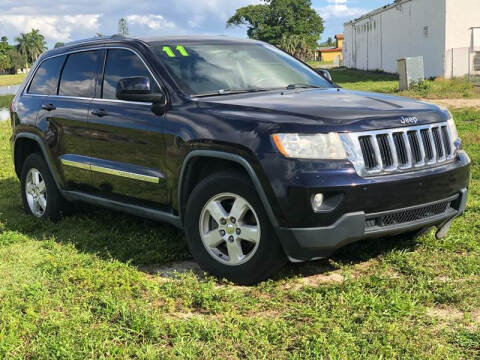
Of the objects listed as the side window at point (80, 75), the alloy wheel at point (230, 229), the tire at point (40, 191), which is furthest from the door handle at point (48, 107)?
the alloy wheel at point (230, 229)

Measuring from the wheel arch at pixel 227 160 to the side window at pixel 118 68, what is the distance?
3.41 ft

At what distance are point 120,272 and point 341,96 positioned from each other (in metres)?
2.13

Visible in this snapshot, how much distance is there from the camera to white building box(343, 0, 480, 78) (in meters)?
26.9

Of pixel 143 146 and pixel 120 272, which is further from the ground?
pixel 143 146

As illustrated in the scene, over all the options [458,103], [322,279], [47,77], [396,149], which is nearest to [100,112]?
[47,77]

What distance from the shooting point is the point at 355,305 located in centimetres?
402

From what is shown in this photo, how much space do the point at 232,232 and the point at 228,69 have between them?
1.54 m

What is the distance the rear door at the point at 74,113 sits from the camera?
5.80 m

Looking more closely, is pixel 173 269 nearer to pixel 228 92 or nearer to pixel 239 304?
pixel 239 304

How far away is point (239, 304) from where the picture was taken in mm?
4164

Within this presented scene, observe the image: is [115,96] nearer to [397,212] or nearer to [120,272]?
[120,272]

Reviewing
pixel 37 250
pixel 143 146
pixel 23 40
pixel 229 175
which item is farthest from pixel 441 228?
pixel 23 40

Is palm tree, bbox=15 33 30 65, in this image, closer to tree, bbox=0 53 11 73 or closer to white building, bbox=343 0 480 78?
tree, bbox=0 53 11 73

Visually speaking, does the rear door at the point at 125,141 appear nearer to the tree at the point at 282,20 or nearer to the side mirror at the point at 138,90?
the side mirror at the point at 138,90
